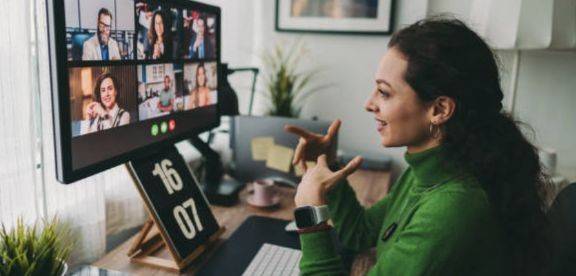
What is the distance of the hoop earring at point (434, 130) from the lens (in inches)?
37.1

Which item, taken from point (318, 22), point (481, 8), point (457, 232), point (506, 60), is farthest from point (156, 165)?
point (506, 60)

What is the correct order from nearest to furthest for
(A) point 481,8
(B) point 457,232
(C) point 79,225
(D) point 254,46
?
(B) point 457,232 < (C) point 79,225 < (A) point 481,8 < (D) point 254,46

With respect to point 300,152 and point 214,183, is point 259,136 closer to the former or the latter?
point 214,183

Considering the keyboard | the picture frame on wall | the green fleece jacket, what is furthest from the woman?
the picture frame on wall

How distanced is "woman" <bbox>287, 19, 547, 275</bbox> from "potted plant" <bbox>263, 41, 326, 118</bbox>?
108cm

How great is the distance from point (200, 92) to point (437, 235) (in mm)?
769

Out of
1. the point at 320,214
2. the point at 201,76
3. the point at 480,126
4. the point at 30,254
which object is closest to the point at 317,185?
the point at 320,214

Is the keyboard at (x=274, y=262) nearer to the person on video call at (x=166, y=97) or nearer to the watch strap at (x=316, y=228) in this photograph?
the watch strap at (x=316, y=228)

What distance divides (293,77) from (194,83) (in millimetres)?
901

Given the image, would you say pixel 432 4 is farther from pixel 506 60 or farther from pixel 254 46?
pixel 254 46

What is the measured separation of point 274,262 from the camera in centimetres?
113

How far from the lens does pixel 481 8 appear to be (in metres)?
1.85

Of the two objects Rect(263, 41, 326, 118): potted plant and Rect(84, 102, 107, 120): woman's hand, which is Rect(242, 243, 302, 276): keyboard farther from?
Rect(263, 41, 326, 118): potted plant

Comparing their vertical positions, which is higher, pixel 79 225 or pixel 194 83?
pixel 194 83
